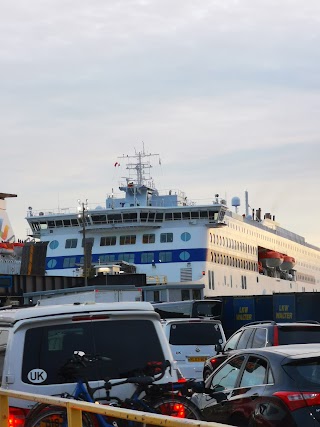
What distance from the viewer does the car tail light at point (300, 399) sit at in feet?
28.6

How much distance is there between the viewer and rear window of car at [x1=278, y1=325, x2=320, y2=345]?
1636 centimetres

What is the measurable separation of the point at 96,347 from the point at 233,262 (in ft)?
208

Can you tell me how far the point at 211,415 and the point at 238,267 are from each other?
204 ft

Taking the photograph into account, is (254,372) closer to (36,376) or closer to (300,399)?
(300,399)

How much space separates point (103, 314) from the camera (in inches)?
333

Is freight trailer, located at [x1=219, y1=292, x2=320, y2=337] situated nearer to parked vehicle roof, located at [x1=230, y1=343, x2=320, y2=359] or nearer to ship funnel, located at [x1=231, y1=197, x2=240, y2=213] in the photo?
parked vehicle roof, located at [x1=230, y1=343, x2=320, y2=359]

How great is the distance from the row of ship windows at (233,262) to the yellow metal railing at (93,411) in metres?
58.6

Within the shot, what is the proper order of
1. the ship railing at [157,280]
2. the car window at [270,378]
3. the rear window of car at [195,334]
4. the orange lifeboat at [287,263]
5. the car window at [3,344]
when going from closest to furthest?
the car window at [3,344] → the car window at [270,378] → the rear window of car at [195,334] → the ship railing at [157,280] → the orange lifeboat at [287,263]

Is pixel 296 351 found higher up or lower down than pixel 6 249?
lower down

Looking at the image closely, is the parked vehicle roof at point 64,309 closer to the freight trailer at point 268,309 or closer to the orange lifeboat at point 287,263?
the freight trailer at point 268,309

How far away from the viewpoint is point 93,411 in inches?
231

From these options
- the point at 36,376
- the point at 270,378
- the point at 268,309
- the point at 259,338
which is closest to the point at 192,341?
the point at 259,338

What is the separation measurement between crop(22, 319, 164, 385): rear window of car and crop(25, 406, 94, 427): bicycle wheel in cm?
89

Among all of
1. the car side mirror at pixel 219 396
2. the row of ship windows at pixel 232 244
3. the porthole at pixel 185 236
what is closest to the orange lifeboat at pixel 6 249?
the porthole at pixel 185 236
